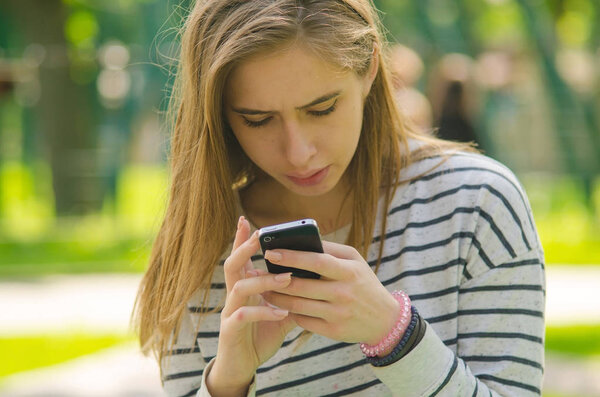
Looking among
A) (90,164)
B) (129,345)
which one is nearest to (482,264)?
(129,345)

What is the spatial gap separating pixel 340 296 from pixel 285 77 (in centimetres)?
54

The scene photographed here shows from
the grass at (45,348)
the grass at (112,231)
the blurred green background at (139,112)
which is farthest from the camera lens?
the blurred green background at (139,112)

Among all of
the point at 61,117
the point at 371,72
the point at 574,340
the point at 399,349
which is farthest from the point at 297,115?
the point at 61,117

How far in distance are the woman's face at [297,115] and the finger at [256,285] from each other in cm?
37

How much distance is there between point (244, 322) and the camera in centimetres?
180

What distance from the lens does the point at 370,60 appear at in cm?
215

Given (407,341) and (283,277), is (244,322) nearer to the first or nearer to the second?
(283,277)

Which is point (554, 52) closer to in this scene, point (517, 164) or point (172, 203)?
point (517, 164)

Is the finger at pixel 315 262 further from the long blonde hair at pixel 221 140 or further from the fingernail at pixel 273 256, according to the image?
the long blonde hair at pixel 221 140

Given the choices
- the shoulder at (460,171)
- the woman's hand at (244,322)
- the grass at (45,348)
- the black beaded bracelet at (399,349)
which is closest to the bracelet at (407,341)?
the black beaded bracelet at (399,349)

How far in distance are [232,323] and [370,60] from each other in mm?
757

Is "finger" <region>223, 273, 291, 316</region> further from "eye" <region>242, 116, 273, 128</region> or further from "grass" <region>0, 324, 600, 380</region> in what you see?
"grass" <region>0, 324, 600, 380</region>

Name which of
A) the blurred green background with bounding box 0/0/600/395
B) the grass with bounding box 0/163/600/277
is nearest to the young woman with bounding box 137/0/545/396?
the grass with bounding box 0/163/600/277

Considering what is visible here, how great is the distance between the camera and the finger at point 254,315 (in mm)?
1779
